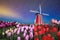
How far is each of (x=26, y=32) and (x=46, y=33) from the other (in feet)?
0.65

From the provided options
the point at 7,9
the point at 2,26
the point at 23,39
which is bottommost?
the point at 23,39

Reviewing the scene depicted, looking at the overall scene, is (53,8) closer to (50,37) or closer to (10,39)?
(50,37)

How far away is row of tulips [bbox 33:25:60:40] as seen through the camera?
135 cm

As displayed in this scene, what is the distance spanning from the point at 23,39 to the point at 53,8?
0.46 m

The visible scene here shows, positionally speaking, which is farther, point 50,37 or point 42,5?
point 42,5

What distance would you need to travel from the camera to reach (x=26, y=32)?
1.40m

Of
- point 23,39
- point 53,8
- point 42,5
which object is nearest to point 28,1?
point 42,5

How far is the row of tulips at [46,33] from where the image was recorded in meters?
1.35

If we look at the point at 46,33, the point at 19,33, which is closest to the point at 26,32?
the point at 19,33

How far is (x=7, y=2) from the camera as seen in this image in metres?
1.45

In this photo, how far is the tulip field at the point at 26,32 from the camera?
1351 mm

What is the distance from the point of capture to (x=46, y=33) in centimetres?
139

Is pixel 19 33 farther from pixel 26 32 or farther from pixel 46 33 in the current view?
pixel 46 33

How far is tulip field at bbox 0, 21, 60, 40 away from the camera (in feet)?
4.43
